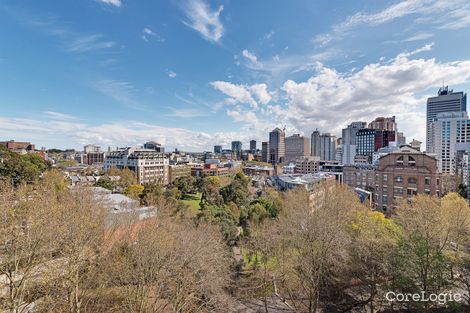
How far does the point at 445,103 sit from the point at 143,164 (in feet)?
395

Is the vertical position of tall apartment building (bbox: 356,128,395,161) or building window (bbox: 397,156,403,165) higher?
tall apartment building (bbox: 356,128,395,161)

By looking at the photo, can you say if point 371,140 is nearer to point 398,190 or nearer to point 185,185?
point 398,190

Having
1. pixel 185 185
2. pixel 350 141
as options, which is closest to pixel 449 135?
pixel 350 141

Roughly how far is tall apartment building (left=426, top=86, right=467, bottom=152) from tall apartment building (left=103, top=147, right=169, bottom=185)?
310ft

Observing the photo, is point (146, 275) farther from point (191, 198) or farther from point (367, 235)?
point (191, 198)

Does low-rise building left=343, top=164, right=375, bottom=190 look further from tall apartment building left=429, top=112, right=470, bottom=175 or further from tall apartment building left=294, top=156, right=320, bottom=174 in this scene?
tall apartment building left=429, top=112, right=470, bottom=175

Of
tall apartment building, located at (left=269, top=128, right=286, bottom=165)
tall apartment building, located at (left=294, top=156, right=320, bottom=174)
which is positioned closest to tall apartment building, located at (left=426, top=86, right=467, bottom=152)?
tall apartment building, located at (left=294, top=156, right=320, bottom=174)

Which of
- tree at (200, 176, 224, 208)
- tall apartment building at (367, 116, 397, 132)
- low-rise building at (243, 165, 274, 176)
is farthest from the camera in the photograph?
tall apartment building at (367, 116, 397, 132)

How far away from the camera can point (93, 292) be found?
11.2 metres

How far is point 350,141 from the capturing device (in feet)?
362

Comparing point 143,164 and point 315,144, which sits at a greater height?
point 315,144

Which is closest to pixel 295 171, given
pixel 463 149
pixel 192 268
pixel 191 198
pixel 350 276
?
pixel 463 149

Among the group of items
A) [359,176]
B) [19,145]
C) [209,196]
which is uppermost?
[19,145]

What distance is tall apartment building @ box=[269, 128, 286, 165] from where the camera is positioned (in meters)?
144
